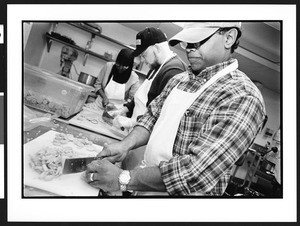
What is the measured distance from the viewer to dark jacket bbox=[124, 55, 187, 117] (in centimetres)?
131

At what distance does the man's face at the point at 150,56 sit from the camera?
1.34m

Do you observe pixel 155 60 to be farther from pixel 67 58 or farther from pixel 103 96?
pixel 67 58

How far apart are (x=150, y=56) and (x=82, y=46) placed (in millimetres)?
331

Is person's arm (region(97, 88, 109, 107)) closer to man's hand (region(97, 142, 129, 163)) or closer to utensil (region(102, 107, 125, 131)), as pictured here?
utensil (region(102, 107, 125, 131))

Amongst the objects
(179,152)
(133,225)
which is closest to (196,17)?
(179,152)

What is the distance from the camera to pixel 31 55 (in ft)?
4.50

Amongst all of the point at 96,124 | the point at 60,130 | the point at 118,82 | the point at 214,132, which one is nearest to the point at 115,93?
the point at 118,82

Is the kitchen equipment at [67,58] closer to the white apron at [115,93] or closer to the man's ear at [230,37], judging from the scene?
the white apron at [115,93]

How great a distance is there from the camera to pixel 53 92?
153 cm

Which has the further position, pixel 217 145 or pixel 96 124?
pixel 96 124

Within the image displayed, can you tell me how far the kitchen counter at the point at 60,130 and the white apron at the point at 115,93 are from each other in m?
0.18

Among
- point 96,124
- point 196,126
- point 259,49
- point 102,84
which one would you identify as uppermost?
point 259,49

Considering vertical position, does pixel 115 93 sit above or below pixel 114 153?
above

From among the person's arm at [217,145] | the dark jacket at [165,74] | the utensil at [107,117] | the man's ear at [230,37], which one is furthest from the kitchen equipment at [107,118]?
the man's ear at [230,37]
